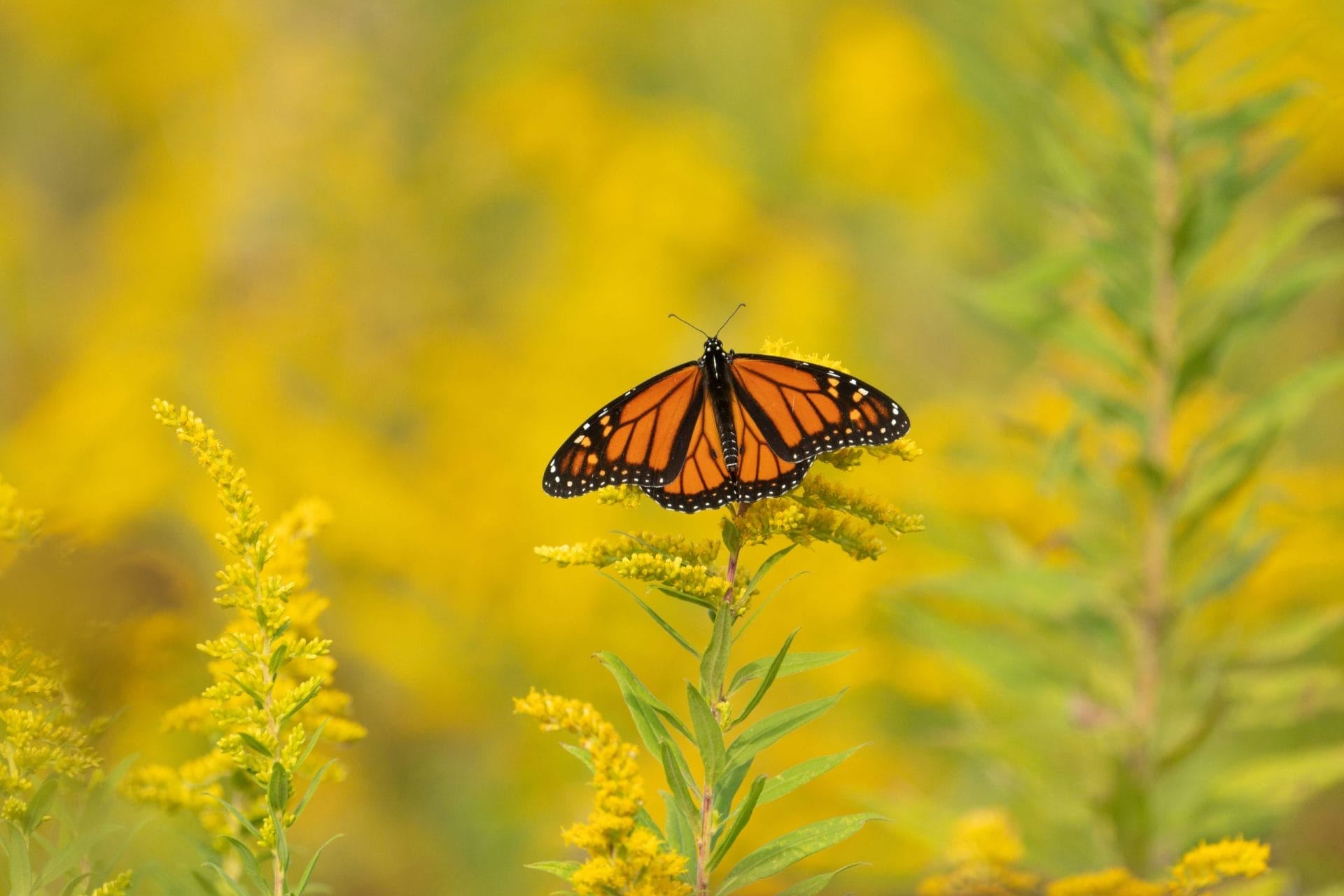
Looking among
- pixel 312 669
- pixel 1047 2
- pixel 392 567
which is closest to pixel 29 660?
pixel 312 669

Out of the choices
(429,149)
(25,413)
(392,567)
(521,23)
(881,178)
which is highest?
(521,23)

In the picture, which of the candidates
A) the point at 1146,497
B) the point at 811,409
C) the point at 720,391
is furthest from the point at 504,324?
the point at 811,409

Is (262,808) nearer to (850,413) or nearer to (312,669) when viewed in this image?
(312,669)

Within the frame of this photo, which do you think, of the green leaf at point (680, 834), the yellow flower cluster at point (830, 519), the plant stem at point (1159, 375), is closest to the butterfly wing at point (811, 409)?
the yellow flower cluster at point (830, 519)

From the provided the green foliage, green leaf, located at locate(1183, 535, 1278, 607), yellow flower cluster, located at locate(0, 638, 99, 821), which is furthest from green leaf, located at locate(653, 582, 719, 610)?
green leaf, located at locate(1183, 535, 1278, 607)

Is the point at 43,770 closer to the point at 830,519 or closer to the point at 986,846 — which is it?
the point at 830,519

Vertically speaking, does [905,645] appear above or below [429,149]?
below
